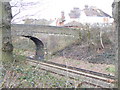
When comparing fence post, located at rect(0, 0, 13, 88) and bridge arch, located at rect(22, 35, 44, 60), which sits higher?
fence post, located at rect(0, 0, 13, 88)

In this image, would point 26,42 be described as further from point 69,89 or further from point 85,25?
point 69,89

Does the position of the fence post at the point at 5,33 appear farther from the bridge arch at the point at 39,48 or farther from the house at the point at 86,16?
the house at the point at 86,16

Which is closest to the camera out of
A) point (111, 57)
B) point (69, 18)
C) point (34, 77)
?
point (34, 77)

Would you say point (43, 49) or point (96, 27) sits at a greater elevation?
point (96, 27)

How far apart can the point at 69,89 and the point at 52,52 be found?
16663mm

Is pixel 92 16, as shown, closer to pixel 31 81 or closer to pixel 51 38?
pixel 51 38

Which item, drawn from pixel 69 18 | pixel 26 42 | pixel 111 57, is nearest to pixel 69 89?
pixel 111 57

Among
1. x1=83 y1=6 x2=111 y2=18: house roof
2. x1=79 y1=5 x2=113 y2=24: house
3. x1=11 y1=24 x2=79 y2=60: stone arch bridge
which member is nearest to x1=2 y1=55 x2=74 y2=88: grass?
x1=11 y1=24 x2=79 y2=60: stone arch bridge

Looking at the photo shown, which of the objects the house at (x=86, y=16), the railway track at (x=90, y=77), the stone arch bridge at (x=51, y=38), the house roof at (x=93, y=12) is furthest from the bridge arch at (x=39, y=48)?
the house roof at (x=93, y=12)

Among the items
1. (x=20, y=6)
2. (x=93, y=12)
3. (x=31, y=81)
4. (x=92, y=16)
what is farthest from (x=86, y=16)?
(x=31, y=81)

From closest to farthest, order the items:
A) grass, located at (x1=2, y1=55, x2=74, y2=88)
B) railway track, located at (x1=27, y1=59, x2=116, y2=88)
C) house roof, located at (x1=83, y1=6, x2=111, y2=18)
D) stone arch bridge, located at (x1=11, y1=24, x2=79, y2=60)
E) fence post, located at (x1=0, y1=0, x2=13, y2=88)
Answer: grass, located at (x1=2, y1=55, x2=74, y2=88)
railway track, located at (x1=27, y1=59, x2=116, y2=88)
fence post, located at (x1=0, y1=0, x2=13, y2=88)
stone arch bridge, located at (x1=11, y1=24, x2=79, y2=60)
house roof, located at (x1=83, y1=6, x2=111, y2=18)

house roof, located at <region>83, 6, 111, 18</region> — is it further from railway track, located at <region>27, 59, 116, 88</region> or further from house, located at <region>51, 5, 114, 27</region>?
railway track, located at <region>27, 59, 116, 88</region>

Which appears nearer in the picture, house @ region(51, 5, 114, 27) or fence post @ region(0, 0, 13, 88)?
fence post @ region(0, 0, 13, 88)

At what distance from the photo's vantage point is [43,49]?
2059cm
